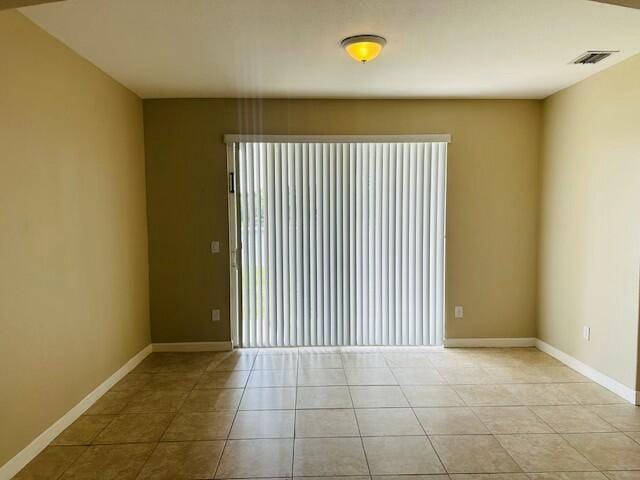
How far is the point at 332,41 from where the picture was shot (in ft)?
9.21

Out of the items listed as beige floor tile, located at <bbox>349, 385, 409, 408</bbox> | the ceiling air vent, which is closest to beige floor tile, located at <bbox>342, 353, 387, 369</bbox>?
beige floor tile, located at <bbox>349, 385, 409, 408</bbox>

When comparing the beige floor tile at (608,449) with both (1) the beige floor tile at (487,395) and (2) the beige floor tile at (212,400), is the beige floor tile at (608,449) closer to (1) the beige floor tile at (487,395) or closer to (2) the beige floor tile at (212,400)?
(1) the beige floor tile at (487,395)

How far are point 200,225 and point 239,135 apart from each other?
1.02 metres

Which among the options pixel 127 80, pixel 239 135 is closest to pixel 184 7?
pixel 127 80

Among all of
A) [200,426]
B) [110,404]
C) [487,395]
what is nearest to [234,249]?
[110,404]

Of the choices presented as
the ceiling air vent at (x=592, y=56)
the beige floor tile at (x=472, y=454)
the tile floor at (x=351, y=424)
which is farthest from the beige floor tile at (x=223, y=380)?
the ceiling air vent at (x=592, y=56)

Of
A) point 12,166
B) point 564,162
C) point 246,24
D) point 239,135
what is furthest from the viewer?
point 239,135

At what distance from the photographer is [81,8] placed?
7.66 ft

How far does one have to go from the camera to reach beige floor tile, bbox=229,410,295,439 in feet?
8.82

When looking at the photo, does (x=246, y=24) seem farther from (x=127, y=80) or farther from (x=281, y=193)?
(x=281, y=193)

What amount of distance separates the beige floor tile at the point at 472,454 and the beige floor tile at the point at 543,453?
0.22 feet

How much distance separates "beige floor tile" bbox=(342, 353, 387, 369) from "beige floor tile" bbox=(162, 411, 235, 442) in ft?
4.45

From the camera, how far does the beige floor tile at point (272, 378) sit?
348 cm

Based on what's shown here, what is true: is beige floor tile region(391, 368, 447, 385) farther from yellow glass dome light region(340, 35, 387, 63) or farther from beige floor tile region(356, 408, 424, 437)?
yellow glass dome light region(340, 35, 387, 63)
